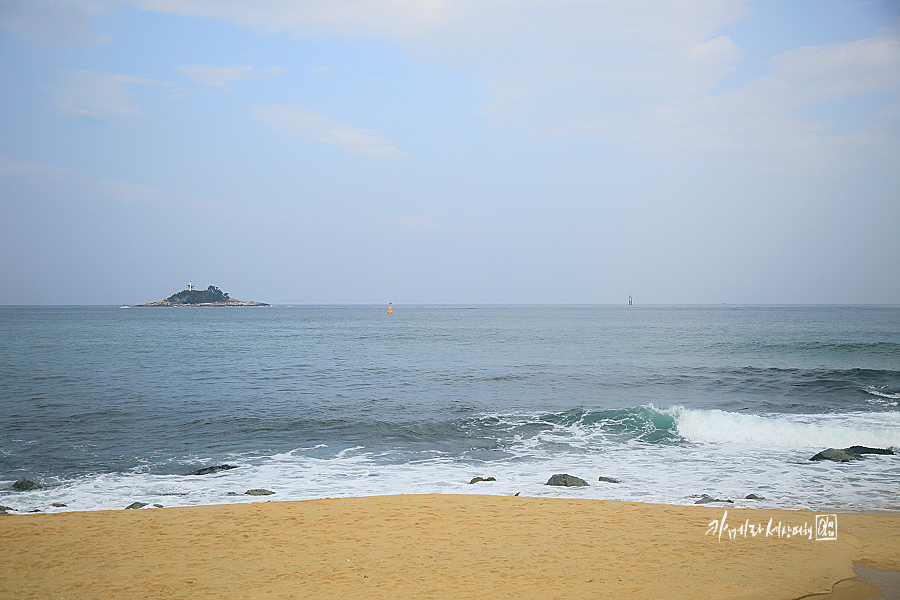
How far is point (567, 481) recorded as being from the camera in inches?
470

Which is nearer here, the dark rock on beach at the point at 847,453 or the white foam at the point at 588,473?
the white foam at the point at 588,473

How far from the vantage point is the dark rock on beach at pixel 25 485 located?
11.8 meters

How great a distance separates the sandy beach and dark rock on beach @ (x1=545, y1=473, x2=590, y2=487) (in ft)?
→ 5.44

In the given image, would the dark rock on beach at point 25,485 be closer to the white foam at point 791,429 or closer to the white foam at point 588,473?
the white foam at point 588,473

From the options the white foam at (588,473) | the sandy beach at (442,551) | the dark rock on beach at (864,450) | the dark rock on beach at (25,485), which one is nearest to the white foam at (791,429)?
the white foam at (588,473)

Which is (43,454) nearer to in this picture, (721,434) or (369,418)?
(369,418)

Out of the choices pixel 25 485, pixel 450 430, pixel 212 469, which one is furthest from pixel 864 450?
pixel 25 485

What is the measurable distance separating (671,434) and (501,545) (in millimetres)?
11910

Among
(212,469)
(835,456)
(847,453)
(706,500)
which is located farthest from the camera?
(847,453)

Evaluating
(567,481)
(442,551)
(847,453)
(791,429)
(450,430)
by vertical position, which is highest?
(442,551)

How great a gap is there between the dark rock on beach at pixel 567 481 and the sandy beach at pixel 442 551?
1.66m

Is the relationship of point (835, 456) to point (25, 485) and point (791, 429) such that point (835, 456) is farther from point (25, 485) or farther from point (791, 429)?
point (25, 485)

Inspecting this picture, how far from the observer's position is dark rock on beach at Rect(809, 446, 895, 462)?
14.1 metres

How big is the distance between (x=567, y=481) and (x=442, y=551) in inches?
197
